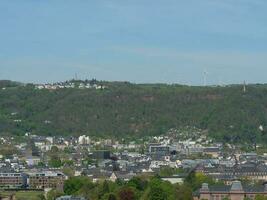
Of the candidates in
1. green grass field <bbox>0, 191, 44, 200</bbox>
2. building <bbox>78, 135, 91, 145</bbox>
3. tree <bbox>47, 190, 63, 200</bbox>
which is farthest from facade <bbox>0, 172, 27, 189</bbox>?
building <bbox>78, 135, 91, 145</bbox>

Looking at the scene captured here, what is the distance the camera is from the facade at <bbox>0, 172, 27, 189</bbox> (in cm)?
10862

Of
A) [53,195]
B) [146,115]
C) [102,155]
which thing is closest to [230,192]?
[53,195]

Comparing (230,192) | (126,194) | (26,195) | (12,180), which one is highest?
(126,194)

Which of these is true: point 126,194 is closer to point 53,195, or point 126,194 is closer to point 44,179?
point 53,195

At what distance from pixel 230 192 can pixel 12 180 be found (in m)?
32.0

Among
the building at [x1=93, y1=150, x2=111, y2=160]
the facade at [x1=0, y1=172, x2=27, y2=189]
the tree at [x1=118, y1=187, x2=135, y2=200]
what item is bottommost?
the facade at [x1=0, y1=172, x2=27, y2=189]

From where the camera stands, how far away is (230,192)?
84.5 m

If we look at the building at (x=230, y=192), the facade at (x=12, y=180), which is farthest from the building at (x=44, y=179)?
the building at (x=230, y=192)

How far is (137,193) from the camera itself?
78.4 metres

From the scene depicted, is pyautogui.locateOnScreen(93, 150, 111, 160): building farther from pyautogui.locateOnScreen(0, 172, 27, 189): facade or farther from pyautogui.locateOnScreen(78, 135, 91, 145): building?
pyautogui.locateOnScreen(78, 135, 91, 145): building

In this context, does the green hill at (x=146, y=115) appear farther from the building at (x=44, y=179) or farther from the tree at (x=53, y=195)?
the tree at (x=53, y=195)

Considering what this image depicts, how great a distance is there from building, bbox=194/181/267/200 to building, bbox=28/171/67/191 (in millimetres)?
24251

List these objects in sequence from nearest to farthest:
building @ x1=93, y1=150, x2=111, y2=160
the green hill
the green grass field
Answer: the green grass field, building @ x1=93, y1=150, x2=111, y2=160, the green hill

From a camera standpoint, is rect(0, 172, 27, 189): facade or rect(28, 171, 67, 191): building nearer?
rect(28, 171, 67, 191): building
